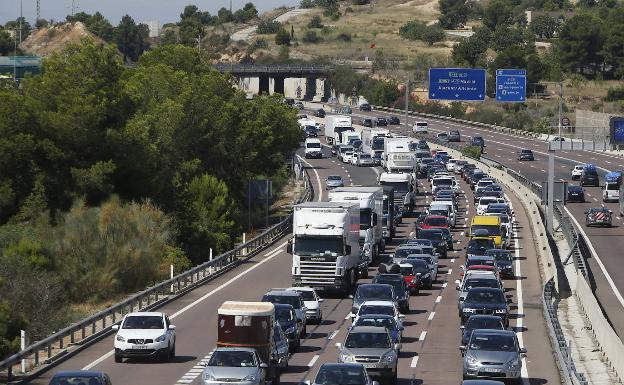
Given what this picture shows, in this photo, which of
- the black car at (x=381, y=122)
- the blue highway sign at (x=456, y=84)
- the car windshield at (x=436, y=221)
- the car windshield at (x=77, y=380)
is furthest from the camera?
the black car at (x=381, y=122)

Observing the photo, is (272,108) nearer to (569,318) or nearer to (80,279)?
(80,279)

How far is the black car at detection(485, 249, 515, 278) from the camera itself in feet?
194

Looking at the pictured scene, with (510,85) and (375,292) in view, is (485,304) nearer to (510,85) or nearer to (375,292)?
(375,292)

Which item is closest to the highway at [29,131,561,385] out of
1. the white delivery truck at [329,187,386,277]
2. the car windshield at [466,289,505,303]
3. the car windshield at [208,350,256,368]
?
the car windshield at [466,289,505,303]

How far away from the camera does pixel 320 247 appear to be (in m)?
51.9

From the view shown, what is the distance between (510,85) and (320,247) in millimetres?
53196

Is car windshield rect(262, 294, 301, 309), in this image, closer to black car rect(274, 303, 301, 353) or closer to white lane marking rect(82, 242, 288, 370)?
black car rect(274, 303, 301, 353)

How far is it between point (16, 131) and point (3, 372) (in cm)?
3498

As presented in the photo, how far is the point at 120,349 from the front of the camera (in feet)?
120

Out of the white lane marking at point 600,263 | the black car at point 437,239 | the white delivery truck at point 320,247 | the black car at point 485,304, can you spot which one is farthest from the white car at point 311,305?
the black car at point 437,239

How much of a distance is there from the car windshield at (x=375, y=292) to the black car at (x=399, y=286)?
68.7 inches

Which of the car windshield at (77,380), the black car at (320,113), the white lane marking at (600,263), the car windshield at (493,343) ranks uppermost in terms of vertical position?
the black car at (320,113)

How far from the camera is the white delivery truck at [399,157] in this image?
311ft

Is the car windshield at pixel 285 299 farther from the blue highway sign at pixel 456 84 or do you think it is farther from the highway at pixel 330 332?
the blue highway sign at pixel 456 84
